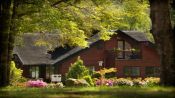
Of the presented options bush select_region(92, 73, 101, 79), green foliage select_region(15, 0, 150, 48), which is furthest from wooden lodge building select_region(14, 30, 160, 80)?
green foliage select_region(15, 0, 150, 48)

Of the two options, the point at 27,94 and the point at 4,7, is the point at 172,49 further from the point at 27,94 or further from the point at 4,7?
the point at 4,7

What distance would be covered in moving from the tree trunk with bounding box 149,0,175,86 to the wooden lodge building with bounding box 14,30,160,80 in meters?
46.9

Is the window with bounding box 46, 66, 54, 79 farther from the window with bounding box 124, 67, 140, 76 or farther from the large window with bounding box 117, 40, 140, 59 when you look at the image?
the window with bounding box 124, 67, 140, 76

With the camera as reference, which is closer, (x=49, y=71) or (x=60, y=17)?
(x=60, y=17)

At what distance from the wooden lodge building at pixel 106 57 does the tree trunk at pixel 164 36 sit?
1846 inches

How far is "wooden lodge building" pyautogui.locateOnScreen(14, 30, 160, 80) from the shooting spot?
62031 mm

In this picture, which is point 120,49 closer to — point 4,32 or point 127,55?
point 127,55

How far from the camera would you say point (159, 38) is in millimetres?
14297

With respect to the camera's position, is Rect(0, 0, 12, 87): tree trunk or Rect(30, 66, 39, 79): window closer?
Rect(0, 0, 12, 87): tree trunk

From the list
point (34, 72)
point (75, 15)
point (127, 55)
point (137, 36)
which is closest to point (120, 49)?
point (127, 55)

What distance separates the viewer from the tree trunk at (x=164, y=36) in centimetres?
1409

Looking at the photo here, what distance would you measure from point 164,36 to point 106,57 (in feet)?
160

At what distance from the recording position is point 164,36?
14258mm

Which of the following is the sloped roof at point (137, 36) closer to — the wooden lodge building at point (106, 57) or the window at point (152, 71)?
the wooden lodge building at point (106, 57)
